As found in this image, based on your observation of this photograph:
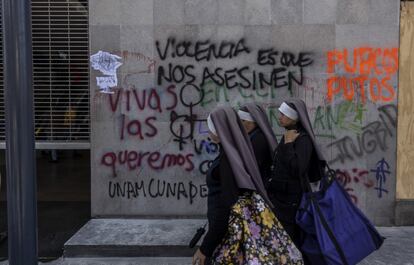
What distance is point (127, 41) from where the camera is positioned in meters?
6.62

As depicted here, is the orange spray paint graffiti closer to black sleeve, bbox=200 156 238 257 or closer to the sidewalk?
the sidewalk

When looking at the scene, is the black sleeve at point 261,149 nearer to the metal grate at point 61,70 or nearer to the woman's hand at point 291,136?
the woman's hand at point 291,136

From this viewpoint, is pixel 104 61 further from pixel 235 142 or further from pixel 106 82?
pixel 235 142

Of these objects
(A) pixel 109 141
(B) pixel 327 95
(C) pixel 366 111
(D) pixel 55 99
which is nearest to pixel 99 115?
(A) pixel 109 141

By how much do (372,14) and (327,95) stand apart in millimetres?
1207

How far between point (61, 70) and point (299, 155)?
4.47m

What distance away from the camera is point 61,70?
7.09 metres

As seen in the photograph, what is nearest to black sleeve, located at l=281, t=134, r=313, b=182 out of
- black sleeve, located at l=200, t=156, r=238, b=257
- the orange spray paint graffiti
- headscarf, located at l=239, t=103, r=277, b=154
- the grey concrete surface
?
headscarf, located at l=239, t=103, r=277, b=154

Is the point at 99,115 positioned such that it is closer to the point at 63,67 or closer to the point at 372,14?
the point at 63,67

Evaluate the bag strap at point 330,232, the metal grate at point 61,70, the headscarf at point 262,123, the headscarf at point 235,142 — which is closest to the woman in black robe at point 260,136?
the headscarf at point 262,123

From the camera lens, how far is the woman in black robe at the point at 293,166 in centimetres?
369

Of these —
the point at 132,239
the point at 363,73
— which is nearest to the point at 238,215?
the point at 132,239

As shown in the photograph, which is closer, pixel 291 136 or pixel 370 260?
pixel 291 136

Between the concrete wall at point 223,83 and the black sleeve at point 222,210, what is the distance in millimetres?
3683
